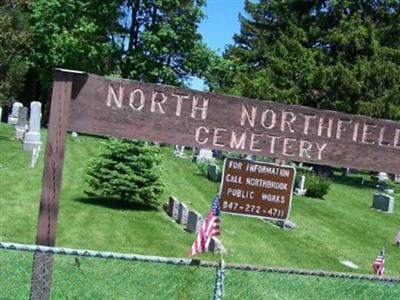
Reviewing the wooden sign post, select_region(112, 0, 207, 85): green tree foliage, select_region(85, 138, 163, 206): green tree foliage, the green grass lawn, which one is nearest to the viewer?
the wooden sign post

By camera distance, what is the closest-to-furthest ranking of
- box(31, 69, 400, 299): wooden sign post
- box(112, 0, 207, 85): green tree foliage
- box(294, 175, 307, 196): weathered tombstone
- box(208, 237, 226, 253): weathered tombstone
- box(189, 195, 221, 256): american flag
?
1. box(31, 69, 400, 299): wooden sign post
2. box(189, 195, 221, 256): american flag
3. box(208, 237, 226, 253): weathered tombstone
4. box(294, 175, 307, 196): weathered tombstone
5. box(112, 0, 207, 85): green tree foliage

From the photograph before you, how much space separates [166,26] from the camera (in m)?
45.7

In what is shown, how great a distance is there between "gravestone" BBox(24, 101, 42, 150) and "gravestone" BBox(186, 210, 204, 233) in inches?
458

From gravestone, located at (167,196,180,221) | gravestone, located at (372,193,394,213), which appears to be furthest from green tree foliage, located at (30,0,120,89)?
gravestone, located at (167,196,180,221)

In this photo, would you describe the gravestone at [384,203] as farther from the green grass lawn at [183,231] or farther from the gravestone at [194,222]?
the gravestone at [194,222]

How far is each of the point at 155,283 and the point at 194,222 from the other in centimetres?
555

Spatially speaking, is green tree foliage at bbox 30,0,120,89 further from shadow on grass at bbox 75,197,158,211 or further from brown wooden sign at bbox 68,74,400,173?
brown wooden sign at bbox 68,74,400,173

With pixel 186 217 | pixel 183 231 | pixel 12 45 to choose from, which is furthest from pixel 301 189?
pixel 12 45

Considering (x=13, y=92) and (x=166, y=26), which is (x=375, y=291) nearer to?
(x=166, y=26)

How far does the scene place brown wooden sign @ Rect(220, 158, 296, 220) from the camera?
7723mm

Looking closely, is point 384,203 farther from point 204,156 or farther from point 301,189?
point 204,156

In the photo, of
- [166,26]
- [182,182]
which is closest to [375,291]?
[182,182]

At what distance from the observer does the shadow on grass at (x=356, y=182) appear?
1445 inches

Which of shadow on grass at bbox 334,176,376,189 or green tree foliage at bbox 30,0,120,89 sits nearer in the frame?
shadow on grass at bbox 334,176,376,189
